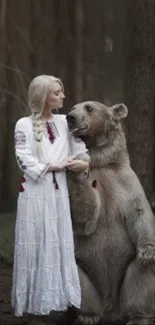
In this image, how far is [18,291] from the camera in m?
6.04

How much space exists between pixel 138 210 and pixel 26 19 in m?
3.92

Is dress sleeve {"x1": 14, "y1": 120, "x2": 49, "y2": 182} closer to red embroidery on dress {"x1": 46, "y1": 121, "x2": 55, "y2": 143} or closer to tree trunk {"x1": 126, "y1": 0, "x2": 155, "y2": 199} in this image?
red embroidery on dress {"x1": 46, "y1": 121, "x2": 55, "y2": 143}

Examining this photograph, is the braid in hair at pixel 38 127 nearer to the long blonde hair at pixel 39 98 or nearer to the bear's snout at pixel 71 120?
the long blonde hair at pixel 39 98

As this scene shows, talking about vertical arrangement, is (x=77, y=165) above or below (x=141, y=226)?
above

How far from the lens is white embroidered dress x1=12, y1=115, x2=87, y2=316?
234 inches

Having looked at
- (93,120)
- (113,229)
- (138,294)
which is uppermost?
(93,120)

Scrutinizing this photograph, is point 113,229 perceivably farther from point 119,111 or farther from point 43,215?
point 119,111

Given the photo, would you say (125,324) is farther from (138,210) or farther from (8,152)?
(8,152)

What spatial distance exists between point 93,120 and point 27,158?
2.05 feet

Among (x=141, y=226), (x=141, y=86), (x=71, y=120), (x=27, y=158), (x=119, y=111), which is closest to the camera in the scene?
(x=27, y=158)

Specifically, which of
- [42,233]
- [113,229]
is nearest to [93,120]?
[113,229]

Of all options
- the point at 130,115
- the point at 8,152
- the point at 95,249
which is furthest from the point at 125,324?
the point at 8,152

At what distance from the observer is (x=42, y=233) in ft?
19.5

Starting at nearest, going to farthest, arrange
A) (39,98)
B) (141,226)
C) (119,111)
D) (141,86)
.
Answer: (39,98) < (141,226) < (119,111) < (141,86)
